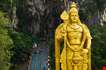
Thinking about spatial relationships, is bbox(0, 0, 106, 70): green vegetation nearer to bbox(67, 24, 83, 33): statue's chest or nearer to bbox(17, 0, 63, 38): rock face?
bbox(17, 0, 63, 38): rock face

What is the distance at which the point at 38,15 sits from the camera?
1880 inches

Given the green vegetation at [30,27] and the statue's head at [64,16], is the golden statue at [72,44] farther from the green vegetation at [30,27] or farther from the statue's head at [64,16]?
the green vegetation at [30,27]

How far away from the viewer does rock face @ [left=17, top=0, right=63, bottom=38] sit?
4603cm

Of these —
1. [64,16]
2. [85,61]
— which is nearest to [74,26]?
[64,16]

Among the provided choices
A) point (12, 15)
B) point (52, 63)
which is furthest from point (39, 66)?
point (12, 15)

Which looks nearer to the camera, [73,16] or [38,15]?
[73,16]

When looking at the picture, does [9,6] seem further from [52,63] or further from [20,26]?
[20,26]

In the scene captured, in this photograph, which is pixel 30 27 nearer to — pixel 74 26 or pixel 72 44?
pixel 74 26

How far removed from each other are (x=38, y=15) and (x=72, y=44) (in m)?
30.4

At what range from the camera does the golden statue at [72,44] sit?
675 inches

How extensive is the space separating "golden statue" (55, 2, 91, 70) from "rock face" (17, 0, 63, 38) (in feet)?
91.8

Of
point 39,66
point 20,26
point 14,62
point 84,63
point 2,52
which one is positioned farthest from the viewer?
point 20,26

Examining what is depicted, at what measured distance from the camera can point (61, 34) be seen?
683 inches

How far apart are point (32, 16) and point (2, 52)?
67.6 feet
